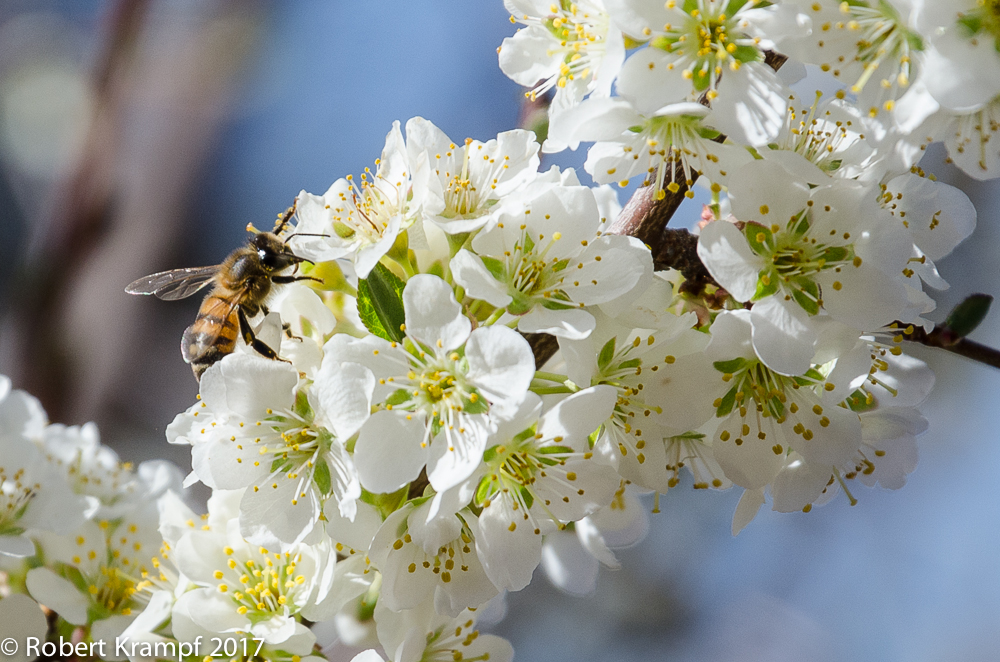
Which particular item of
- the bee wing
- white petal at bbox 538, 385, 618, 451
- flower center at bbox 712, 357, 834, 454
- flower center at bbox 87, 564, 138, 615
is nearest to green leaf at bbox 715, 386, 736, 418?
flower center at bbox 712, 357, 834, 454

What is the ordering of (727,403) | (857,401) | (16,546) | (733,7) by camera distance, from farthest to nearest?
1. (16,546)
2. (857,401)
3. (727,403)
4. (733,7)

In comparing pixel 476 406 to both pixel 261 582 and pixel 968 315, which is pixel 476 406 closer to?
pixel 261 582

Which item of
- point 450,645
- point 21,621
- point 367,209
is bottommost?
point 450,645

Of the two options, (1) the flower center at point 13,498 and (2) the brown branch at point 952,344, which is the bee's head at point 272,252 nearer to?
(1) the flower center at point 13,498

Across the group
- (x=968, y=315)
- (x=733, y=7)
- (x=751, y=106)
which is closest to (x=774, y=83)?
(x=751, y=106)

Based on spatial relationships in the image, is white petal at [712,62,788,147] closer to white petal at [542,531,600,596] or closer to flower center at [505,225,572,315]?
flower center at [505,225,572,315]

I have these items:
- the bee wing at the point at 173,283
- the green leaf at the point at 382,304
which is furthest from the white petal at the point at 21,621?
the green leaf at the point at 382,304

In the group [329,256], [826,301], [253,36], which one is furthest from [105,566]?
[253,36]

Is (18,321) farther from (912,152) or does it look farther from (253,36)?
(912,152)
